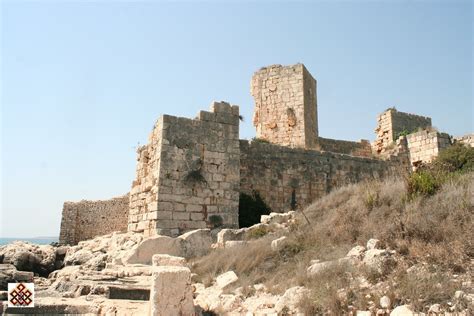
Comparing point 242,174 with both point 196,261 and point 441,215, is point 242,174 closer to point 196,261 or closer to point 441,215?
point 196,261

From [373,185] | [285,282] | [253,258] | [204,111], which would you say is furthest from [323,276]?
[204,111]

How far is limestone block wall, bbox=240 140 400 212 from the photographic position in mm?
12703

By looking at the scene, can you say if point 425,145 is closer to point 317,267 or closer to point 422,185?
point 422,185

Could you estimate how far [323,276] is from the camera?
544 cm

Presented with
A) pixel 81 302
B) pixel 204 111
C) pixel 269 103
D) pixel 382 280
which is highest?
pixel 269 103

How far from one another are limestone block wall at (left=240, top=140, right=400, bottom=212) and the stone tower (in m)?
3.74

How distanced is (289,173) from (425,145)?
673 cm

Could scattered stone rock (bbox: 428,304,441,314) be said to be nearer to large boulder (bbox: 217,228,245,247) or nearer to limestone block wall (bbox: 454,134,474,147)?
large boulder (bbox: 217,228,245,247)

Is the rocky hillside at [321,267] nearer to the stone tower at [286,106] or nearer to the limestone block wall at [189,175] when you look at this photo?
the limestone block wall at [189,175]

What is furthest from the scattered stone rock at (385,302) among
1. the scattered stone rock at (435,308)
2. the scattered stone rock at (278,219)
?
the scattered stone rock at (278,219)

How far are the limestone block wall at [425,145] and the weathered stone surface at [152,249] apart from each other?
11.2 meters

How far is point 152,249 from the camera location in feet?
29.3

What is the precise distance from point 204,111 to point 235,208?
2843 mm

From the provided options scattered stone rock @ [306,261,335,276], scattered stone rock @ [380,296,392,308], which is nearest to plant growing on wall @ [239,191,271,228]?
scattered stone rock @ [306,261,335,276]
